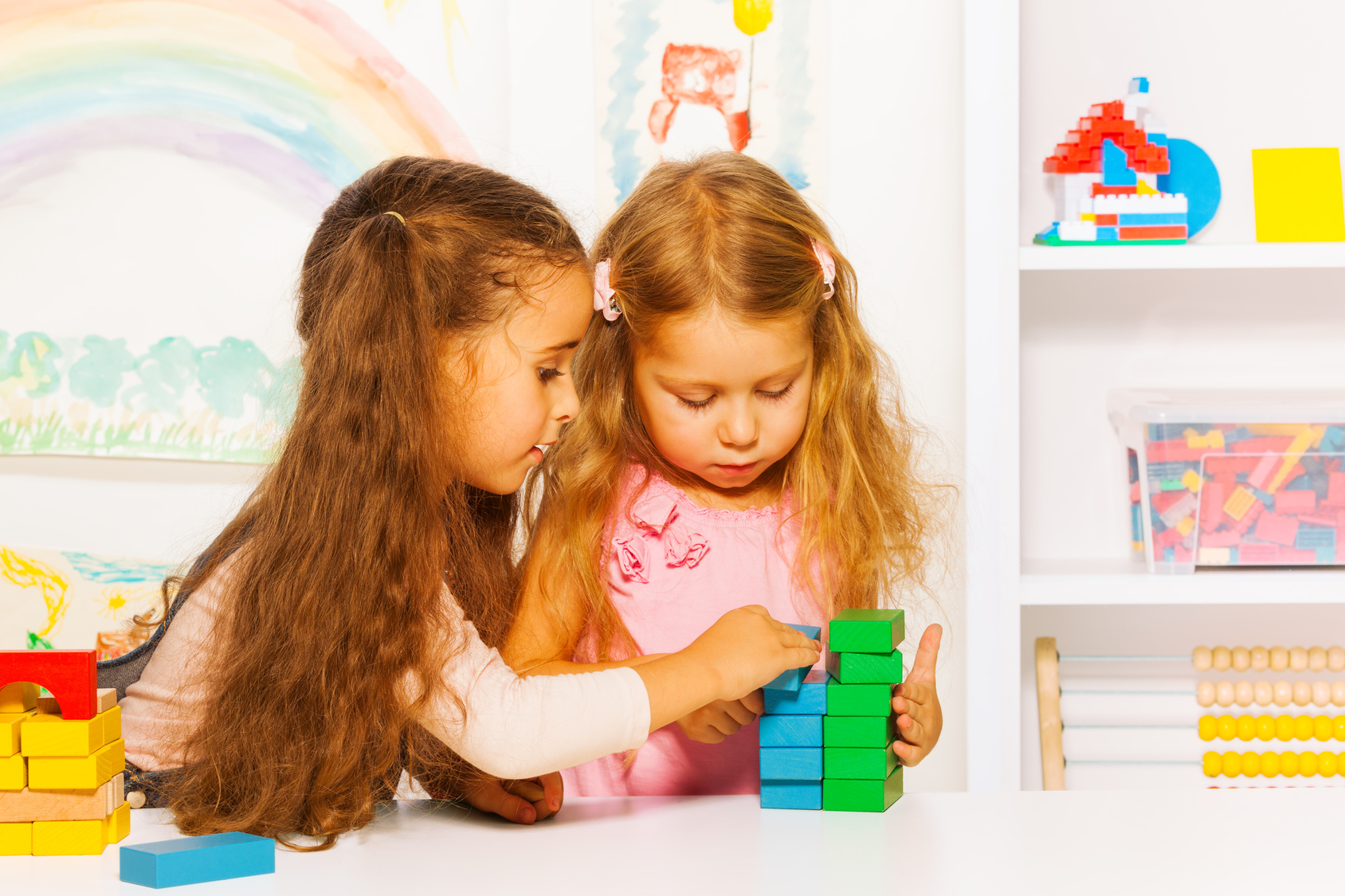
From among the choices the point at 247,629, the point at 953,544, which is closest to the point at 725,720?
the point at 247,629

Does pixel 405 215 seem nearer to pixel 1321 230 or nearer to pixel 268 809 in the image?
pixel 268 809

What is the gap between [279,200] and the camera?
164 cm

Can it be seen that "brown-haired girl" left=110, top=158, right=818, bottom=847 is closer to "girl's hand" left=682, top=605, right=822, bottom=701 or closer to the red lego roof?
"girl's hand" left=682, top=605, right=822, bottom=701

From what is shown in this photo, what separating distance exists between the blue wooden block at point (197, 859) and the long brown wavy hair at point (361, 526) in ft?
0.18

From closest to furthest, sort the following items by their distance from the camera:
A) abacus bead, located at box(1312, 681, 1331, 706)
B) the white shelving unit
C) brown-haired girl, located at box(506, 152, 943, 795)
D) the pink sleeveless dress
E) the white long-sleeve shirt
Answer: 1. the white long-sleeve shirt
2. brown-haired girl, located at box(506, 152, 943, 795)
3. the pink sleeveless dress
4. the white shelving unit
5. abacus bead, located at box(1312, 681, 1331, 706)

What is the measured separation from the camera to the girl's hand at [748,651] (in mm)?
774

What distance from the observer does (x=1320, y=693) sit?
1555mm

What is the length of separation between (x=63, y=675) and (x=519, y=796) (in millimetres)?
311

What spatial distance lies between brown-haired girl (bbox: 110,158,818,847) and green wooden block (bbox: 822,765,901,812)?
0.29 feet

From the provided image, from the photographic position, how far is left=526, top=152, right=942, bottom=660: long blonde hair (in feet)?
3.40

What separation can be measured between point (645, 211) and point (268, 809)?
0.61 m

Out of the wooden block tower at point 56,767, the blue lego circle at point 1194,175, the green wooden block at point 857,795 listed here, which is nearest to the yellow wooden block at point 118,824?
the wooden block tower at point 56,767

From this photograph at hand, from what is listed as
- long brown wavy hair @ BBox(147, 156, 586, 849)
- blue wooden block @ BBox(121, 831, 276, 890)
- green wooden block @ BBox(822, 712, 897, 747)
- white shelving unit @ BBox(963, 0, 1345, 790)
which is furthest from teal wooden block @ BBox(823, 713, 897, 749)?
white shelving unit @ BBox(963, 0, 1345, 790)

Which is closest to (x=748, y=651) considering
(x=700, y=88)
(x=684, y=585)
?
(x=684, y=585)
